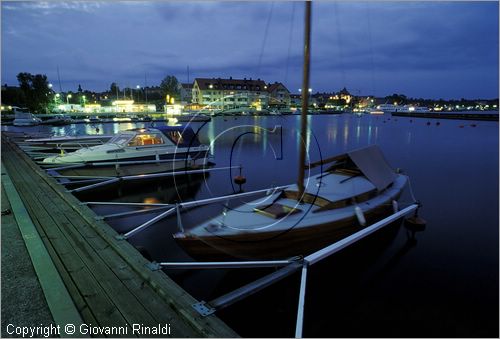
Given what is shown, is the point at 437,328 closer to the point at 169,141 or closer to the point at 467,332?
the point at 467,332

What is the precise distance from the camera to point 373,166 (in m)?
12.0

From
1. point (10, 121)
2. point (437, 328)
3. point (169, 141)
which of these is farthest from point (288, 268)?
point (10, 121)

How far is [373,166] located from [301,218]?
5.53 meters

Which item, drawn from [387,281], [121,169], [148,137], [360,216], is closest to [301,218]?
[360,216]

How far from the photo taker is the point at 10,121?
75.6m

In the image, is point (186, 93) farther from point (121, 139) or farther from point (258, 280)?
point (258, 280)

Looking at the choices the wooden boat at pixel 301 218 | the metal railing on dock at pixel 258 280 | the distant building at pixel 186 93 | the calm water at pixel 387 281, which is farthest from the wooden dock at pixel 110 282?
the distant building at pixel 186 93

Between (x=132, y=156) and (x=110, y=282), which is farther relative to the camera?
(x=132, y=156)

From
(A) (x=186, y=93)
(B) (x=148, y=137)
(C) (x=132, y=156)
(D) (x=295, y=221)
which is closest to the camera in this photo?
(D) (x=295, y=221)

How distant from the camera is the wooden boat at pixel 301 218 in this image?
306 inches

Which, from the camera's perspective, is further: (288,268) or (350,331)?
(350,331)

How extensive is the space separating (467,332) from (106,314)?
27.7 ft

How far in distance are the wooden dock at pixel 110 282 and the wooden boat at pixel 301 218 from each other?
1914 mm

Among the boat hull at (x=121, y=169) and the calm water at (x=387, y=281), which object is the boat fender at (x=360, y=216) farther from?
the boat hull at (x=121, y=169)
